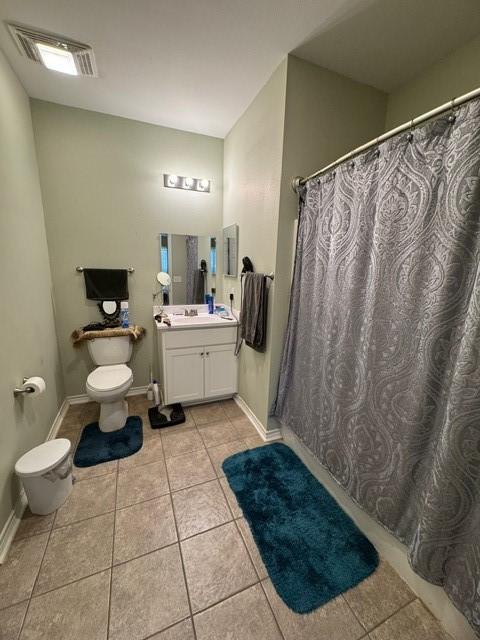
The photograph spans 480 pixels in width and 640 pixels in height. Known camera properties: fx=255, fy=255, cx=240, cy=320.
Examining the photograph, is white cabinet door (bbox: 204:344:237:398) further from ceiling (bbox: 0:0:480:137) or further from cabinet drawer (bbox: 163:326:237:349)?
ceiling (bbox: 0:0:480:137)

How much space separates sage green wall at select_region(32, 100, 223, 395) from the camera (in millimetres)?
2129

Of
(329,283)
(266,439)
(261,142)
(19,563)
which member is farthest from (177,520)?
(261,142)

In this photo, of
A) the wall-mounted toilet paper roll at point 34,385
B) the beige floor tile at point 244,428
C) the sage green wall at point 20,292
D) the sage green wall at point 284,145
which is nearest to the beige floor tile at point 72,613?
the sage green wall at point 20,292

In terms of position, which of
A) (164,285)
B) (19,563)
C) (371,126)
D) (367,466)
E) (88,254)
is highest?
(371,126)

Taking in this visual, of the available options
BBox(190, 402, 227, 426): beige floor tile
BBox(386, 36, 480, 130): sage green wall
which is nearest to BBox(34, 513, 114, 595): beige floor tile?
→ BBox(190, 402, 227, 426): beige floor tile

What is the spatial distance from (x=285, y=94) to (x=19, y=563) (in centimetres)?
285

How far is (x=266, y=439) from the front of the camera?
203 cm

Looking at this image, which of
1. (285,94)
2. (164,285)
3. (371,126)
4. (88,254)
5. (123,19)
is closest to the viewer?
(123,19)

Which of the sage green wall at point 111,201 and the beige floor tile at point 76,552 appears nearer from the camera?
the beige floor tile at point 76,552

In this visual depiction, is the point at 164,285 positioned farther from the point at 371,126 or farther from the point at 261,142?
the point at 371,126

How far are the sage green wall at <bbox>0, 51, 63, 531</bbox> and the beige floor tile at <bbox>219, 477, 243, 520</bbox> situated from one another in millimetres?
1126

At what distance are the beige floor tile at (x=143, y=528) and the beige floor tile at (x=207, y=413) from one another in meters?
0.79

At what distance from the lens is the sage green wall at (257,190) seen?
1692mm

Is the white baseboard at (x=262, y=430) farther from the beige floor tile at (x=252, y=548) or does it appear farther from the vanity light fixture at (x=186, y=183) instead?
the vanity light fixture at (x=186, y=183)
